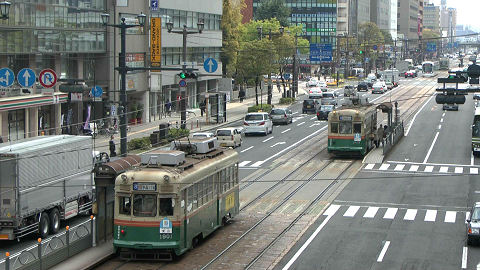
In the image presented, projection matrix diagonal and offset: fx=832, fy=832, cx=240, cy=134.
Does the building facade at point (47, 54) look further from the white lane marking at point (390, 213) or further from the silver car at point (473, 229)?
the silver car at point (473, 229)

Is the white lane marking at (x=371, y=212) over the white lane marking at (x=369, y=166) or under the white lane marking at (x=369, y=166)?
under

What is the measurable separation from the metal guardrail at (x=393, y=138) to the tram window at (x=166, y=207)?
31.2 meters

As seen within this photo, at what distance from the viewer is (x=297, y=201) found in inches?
1539

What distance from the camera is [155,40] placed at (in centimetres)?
7306

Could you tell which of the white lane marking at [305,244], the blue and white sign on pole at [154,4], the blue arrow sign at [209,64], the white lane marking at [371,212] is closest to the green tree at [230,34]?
the blue and white sign on pole at [154,4]

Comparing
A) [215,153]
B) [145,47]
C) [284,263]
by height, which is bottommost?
[284,263]

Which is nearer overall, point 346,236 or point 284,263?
point 284,263

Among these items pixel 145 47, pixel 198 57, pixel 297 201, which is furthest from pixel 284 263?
pixel 198 57

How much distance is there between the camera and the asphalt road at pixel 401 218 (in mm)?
27812

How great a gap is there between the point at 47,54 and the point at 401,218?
3436cm

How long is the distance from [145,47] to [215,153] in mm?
45470

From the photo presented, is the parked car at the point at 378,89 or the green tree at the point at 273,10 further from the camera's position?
the green tree at the point at 273,10

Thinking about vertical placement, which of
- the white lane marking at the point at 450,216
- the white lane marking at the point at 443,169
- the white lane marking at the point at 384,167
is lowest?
the white lane marking at the point at 450,216

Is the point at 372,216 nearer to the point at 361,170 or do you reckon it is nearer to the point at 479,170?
the point at 361,170
